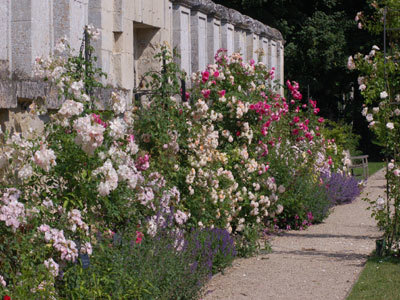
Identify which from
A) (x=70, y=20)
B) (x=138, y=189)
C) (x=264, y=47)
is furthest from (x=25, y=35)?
(x=264, y=47)

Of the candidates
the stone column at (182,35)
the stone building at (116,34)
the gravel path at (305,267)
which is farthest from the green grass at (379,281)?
the stone column at (182,35)

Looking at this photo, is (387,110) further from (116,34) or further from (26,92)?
(26,92)

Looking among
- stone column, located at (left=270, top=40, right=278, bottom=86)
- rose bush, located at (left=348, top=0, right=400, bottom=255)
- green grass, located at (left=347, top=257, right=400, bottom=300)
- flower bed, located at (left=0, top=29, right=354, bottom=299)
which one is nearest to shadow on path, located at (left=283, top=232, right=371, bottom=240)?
flower bed, located at (left=0, top=29, right=354, bottom=299)

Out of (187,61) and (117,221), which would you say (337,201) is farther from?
(117,221)

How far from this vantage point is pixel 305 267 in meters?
7.52

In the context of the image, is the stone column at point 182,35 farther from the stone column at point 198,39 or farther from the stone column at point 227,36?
the stone column at point 227,36

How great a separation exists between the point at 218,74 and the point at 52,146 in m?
4.58

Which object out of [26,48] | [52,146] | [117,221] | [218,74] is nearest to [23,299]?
[52,146]

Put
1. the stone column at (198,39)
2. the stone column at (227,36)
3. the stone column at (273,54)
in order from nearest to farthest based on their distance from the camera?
the stone column at (198,39) < the stone column at (227,36) < the stone column at (273,54)

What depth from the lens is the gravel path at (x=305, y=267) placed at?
646cm

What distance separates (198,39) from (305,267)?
13.7 feet

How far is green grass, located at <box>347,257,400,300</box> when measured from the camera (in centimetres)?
629

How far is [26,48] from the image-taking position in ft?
19.3

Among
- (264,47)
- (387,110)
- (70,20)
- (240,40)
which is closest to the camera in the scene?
(70,20)
